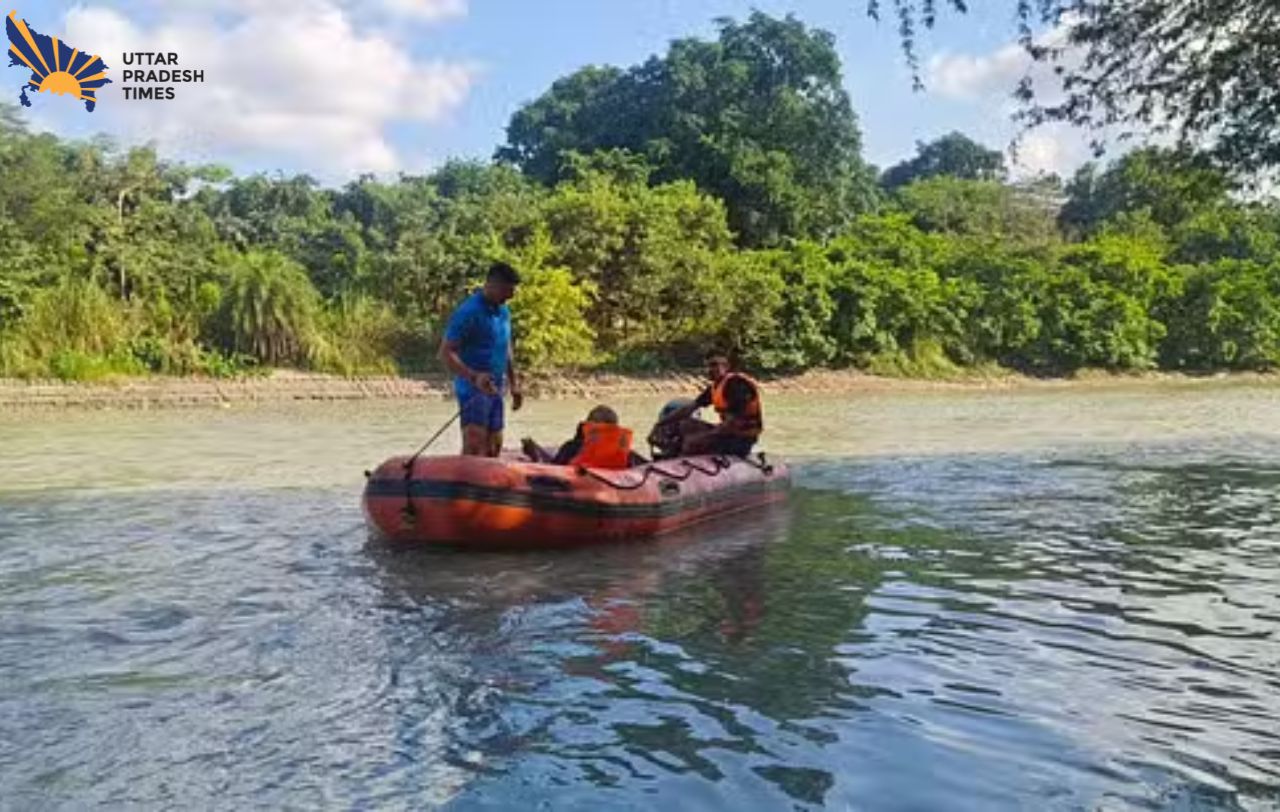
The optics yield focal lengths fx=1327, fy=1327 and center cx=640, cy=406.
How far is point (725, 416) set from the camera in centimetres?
1152

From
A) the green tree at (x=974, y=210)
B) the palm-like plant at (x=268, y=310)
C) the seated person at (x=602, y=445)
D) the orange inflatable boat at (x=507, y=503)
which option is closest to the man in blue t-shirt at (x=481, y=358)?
Result: the orange inflatable boat at (x=507, y=503)

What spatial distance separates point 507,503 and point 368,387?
57.8 feet

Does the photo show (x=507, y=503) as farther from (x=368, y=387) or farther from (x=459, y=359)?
(x=368, y=387)

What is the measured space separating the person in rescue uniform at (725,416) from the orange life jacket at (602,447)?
70.6 inches

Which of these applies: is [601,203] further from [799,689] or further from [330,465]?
[799,689]

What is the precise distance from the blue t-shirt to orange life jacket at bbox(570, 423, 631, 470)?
0.77m

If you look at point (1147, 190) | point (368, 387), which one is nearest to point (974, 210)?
point (1147, 190)

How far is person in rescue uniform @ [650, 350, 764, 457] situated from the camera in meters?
11.4

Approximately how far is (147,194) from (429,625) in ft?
78.1

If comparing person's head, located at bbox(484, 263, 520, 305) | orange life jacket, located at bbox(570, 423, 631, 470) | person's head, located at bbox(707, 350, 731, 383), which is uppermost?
person's head, located at bbox(484, 263, 520, 305)

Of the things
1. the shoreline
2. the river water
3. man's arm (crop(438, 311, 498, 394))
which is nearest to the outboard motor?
the river water

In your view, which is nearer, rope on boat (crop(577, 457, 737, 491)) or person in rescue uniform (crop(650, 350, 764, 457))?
rope on boat (crop(577, 457, 737, 491))

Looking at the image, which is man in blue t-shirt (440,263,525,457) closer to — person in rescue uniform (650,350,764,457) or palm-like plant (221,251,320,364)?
person in rescue uniform (650,350,764,457)

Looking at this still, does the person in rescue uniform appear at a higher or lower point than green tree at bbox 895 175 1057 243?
lower
